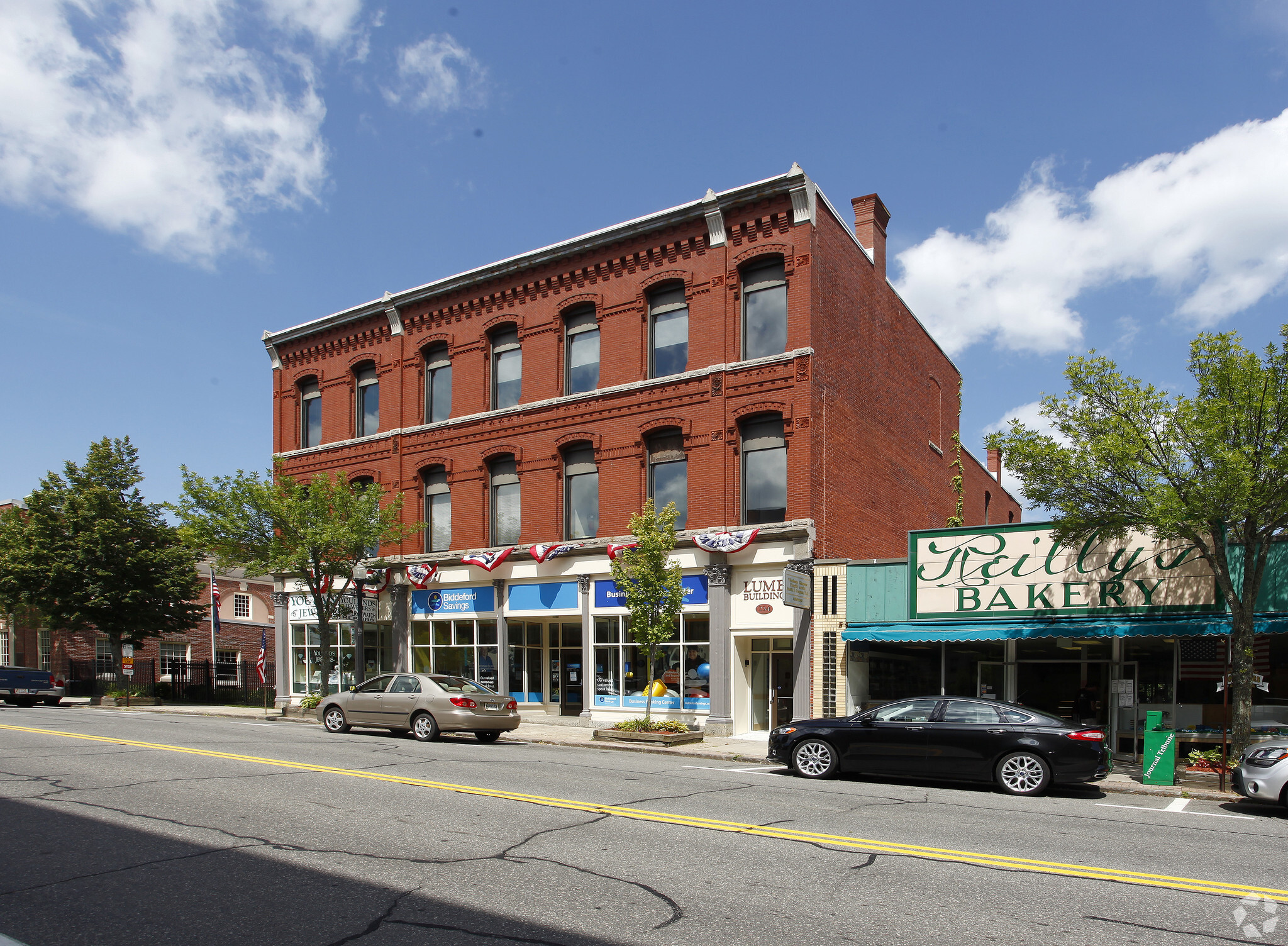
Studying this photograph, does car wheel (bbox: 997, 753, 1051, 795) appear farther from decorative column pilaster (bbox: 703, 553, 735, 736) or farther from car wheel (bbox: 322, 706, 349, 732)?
car wheel (bbox: 322, 706, 349, 732)

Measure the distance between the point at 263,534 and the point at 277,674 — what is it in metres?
9.19

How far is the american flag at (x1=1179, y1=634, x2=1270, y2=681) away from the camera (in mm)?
17839

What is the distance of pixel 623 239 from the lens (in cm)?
2533

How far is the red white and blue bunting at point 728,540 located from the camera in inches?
868

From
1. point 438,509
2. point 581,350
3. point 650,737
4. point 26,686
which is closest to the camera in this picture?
point 650,737

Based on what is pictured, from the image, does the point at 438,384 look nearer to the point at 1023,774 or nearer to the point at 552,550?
the point at 552,550

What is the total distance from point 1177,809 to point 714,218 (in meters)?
16.3

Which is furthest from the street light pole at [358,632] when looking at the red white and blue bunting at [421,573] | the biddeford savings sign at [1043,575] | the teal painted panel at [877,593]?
the biddeford savings sign at [1043,575]

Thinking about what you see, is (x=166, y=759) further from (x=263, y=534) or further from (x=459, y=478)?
(x=459, y=478)

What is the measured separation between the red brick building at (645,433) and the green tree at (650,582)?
100 cm

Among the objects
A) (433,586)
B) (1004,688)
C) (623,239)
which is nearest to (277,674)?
(433,586)

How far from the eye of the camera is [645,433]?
2459cm

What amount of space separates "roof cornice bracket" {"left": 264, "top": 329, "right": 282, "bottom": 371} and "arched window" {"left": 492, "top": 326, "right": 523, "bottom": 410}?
1036 centimetres

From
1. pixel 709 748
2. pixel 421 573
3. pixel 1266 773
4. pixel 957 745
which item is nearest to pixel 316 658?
pixel 421 573
